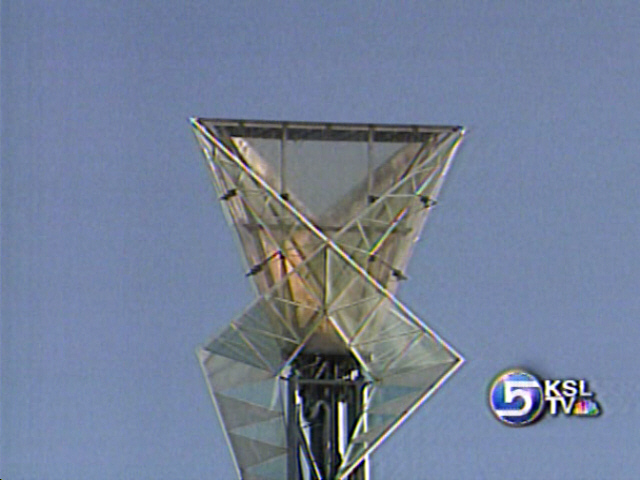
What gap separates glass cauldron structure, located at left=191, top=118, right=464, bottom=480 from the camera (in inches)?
1591

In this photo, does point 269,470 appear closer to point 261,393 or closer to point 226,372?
point 261,393

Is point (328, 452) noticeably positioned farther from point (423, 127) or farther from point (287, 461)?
point (423, 127)

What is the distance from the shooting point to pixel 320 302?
40406mm

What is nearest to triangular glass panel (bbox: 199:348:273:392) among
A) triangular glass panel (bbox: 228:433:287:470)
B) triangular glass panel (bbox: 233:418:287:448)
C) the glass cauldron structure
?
the glass cauldron structure

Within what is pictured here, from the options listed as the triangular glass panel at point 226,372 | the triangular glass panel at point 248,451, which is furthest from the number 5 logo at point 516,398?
the triangular glass panel at point 226,372

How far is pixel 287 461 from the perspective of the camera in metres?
41.3

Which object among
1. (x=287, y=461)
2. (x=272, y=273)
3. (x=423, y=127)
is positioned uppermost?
(x=423, y=127)

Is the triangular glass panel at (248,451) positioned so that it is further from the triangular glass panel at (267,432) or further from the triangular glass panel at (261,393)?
the triangular glass panel at (261,393)

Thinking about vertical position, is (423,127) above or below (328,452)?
above

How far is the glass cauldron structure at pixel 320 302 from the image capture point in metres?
40.4

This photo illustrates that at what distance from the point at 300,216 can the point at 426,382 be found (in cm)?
421

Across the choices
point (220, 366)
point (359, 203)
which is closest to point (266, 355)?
point (220, 366)

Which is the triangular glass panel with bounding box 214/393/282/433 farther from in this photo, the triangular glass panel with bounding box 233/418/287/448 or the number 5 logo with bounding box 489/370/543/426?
the number 5 logo with bounding box 489/370/543/426

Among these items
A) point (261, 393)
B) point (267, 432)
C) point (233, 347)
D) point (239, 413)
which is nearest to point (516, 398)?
point (267, 432)
